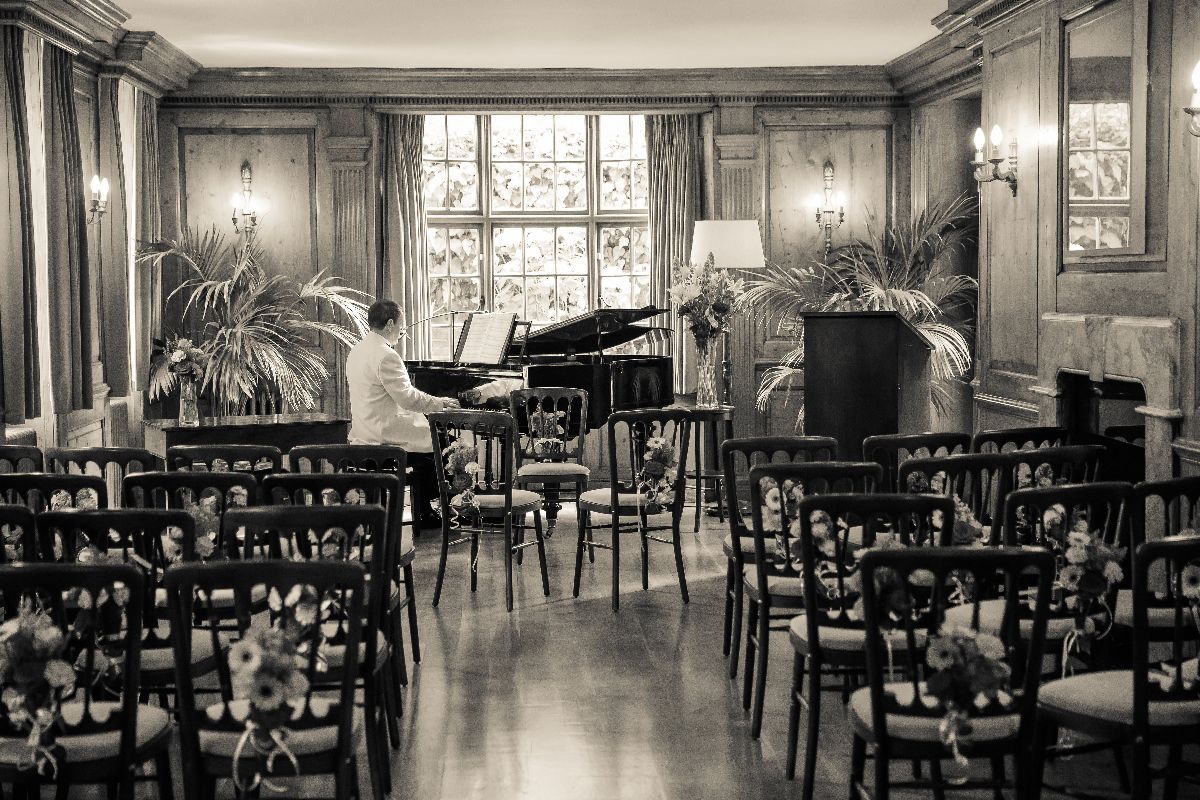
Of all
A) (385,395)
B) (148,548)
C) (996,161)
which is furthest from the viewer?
(385,395)

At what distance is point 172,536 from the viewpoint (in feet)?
12.4

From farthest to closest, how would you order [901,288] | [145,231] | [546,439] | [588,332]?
[901,288]
[145,231]
[588,332]
[546,439]

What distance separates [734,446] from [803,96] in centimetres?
573

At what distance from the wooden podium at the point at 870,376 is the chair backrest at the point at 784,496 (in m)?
1.82

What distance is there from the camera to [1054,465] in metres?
4.20

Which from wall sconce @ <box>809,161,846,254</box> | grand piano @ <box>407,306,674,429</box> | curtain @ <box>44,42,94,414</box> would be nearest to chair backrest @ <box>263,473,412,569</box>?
curtain @ <box>44,42,94,414</box>

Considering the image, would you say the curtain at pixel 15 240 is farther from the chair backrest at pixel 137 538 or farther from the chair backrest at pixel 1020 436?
the chair backrest at pixel 1020 436

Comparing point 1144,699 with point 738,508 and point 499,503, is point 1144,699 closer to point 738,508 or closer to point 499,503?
point 738,508

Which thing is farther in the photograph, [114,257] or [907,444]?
[114,257]

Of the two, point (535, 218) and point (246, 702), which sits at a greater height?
point (535, 218)

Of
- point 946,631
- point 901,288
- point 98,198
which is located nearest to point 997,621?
point 946,631

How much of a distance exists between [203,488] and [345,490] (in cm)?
44

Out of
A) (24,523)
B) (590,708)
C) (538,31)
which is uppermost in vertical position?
(538,31)

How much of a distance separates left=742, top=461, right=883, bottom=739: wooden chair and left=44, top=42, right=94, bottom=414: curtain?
4378mm
